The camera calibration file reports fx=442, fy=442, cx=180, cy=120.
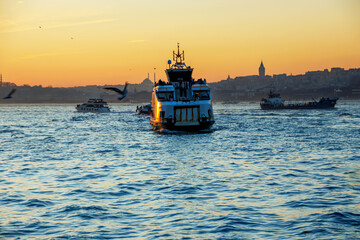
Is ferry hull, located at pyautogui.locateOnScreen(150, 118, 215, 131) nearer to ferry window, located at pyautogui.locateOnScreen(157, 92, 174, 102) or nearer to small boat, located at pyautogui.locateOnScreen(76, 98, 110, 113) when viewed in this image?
ferry window, located at pyautogui.locateOnScreen(157, 92, 174, 102)

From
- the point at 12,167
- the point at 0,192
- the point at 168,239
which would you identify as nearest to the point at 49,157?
the point at 12,167

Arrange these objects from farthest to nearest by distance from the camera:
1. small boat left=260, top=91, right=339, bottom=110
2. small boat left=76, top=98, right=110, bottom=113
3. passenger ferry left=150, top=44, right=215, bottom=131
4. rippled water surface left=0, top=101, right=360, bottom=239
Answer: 1. small boat left=260, top=91, right=339, bottom=110
2. small boat left=76, top=98, right=110, bottom=113
3. passenger ferry left=150, top=44, right=215, bottom=131
4. rippled water surface left=0, top=101, right=360, bottom=239

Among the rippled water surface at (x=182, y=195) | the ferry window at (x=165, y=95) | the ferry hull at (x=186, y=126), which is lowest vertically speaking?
the rippled water surface at (x=182, y=195)

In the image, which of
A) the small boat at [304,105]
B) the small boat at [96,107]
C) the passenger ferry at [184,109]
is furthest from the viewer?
the small boat at [304,105]

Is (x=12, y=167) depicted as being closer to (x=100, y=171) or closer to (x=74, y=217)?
(x=100, y=171)

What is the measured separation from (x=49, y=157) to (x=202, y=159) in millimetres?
11675

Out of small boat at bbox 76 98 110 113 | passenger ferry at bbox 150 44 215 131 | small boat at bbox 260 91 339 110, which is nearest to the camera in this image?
passenger ferry at bbox 150 44 215 131

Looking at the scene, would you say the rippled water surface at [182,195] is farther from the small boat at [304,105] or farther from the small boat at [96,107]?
the small boat at [304,105]

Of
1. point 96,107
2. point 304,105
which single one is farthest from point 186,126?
point 304,105

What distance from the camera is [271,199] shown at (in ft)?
58.0

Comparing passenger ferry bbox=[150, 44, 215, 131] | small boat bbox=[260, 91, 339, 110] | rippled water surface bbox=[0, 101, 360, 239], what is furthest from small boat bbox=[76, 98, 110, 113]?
rippled water surface bbox=[0, 101, 360, 239]

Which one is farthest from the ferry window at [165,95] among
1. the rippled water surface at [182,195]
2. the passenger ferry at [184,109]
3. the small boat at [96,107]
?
the small boat at [96,107]

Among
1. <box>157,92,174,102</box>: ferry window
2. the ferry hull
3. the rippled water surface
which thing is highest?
<box>157,92,174,102</box>: ferry window

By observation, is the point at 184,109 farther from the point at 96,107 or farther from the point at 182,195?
the point at 96,107
